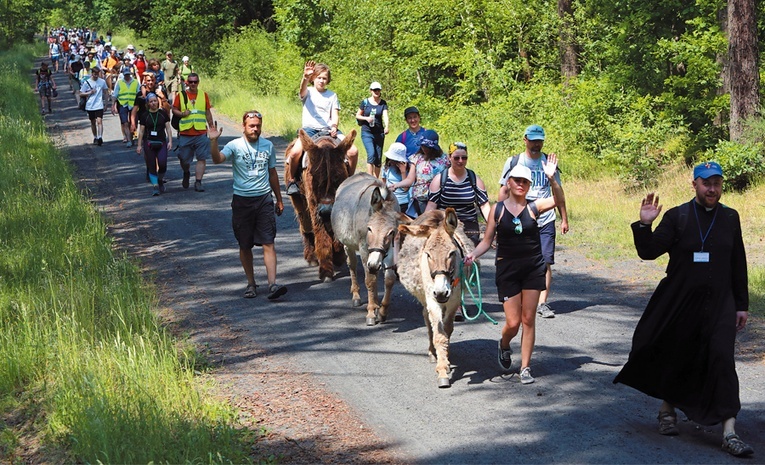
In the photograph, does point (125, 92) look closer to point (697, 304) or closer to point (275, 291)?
point (275, 291)

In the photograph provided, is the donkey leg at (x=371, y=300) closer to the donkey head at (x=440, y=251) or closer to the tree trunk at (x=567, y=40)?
the donkey head at (x=440, y=251)

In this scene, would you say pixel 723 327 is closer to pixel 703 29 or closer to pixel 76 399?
pixel 76 399

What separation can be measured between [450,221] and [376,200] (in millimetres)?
1713

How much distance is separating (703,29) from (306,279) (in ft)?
36.8

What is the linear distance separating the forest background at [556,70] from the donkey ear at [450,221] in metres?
9.94

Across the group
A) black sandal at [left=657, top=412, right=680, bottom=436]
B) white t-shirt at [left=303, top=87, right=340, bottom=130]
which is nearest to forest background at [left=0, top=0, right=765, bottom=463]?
black sandal at [left=657, top=412, right=680, bottom=436]

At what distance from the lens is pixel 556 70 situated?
2741 cm

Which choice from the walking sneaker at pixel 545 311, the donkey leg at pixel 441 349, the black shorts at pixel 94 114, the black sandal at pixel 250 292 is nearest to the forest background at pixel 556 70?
the black shorts at pixel 94 114

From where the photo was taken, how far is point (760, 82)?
18.3 meters

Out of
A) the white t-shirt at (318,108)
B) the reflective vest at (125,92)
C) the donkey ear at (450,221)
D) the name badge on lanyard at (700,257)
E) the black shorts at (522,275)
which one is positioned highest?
the reflective vest at (125,92)

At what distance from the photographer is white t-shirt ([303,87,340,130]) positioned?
1320cm

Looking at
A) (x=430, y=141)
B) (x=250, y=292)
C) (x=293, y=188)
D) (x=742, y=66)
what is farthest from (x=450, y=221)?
(x=742, y=66)

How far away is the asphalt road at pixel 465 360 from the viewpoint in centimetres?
677

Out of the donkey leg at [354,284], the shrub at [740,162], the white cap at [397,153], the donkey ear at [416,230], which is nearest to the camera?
the donkey ear at [416,230]
